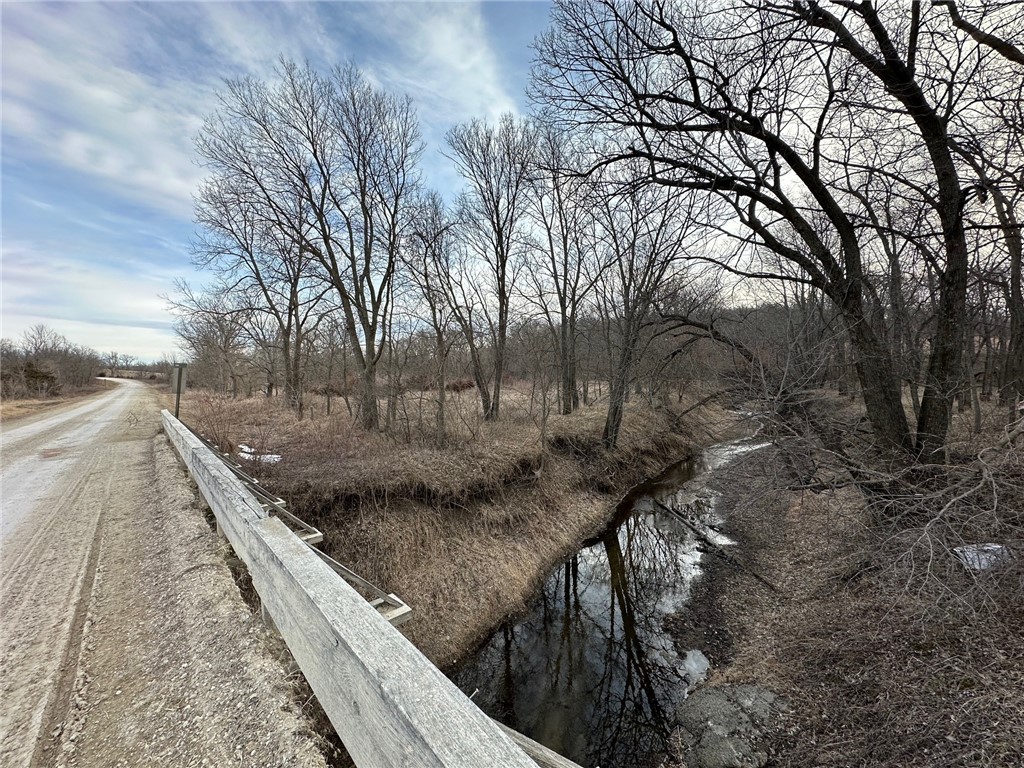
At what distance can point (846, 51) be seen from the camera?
5.63 m

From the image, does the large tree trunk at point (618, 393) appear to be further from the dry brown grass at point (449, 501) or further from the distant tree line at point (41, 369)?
the distant tree line at point (41, 369)

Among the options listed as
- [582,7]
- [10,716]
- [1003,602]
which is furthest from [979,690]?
[582,7]

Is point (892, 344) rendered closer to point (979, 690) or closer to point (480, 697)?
point (979, 690)

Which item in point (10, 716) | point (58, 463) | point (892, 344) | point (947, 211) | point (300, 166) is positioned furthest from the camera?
point (300, 166)

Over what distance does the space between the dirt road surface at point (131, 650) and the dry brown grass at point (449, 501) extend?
2.52 metres

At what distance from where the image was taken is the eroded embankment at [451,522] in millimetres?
6742

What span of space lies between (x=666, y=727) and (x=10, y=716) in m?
5.70

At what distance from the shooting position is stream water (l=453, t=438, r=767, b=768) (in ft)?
15.9

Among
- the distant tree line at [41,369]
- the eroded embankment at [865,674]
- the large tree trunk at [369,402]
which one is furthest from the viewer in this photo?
the distant tree line at [41,369]

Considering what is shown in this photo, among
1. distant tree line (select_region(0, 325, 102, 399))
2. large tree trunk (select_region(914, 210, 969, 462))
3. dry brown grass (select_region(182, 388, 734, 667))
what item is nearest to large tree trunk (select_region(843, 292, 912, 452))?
large tree trunk (select_region(914, 210, 969, 462))

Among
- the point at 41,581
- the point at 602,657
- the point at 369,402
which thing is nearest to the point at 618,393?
the point at 369,402

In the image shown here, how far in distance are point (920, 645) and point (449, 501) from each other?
694 centimetres

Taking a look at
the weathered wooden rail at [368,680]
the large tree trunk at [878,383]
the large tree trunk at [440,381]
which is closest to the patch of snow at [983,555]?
the large tree trunk at [878,383]

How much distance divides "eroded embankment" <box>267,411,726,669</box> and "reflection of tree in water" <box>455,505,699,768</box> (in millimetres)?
571
